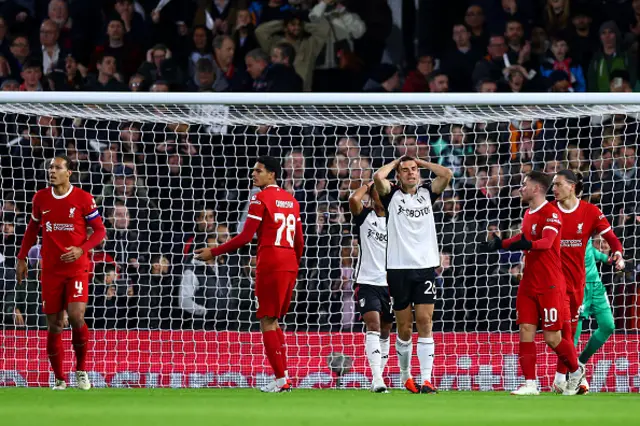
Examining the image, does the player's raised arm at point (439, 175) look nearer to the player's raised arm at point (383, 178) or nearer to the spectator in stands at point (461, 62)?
the player's raised arm at point (383, 178)

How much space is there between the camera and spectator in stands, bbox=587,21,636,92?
14367mm

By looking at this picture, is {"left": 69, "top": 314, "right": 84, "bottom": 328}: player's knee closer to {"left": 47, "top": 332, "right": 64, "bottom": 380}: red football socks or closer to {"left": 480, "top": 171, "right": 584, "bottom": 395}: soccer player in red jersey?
{"left": 47, "top": 332, "right": 64, "bottom": 380}: red football socks

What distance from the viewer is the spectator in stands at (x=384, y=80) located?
573 inches

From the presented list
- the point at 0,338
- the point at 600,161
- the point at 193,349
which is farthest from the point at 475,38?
the point at 0,338

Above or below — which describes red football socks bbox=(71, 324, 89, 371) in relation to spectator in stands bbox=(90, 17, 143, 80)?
below

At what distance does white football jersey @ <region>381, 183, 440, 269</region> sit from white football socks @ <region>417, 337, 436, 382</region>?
63cm

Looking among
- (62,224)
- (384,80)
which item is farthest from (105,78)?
(62,224)

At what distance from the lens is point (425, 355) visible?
32.4 feet

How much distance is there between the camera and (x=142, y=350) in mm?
11953

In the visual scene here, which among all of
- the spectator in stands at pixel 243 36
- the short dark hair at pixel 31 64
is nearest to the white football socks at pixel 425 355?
the spectator in stands at pixel 243 36

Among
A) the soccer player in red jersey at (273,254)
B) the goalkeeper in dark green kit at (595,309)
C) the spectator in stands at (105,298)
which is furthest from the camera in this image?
the spectator in stands at (105,298)

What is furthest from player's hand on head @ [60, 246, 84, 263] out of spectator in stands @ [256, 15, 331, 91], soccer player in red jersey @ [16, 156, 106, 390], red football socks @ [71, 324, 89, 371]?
spectator in stands @ [256, 15, 331, 91]

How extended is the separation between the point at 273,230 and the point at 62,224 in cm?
189

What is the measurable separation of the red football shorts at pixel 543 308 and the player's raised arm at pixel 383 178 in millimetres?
1420
